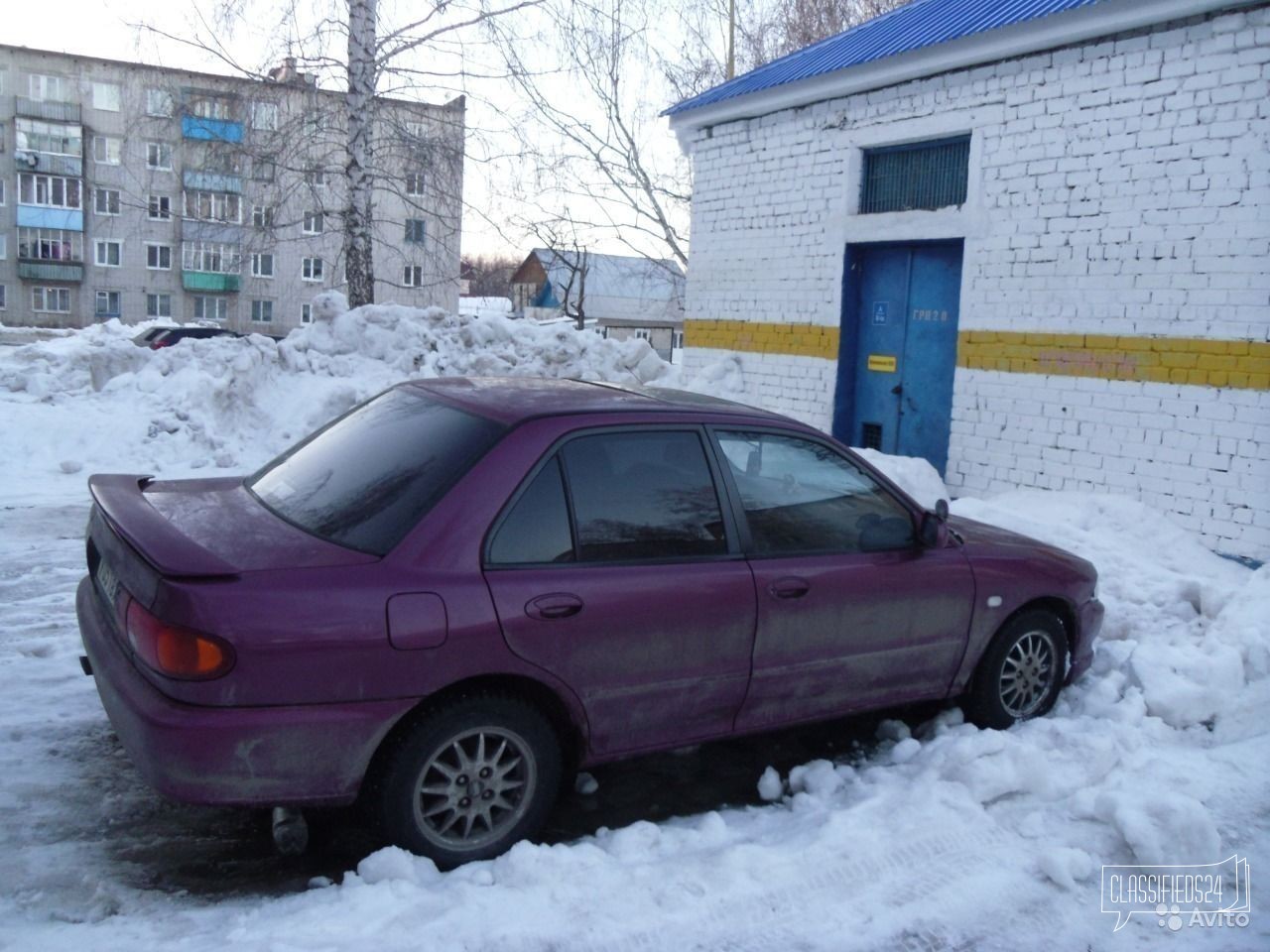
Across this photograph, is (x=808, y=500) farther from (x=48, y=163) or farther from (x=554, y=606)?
(x=48, y=163)

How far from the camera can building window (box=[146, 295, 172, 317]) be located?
171ft

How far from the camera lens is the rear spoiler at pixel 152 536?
306 centimetres

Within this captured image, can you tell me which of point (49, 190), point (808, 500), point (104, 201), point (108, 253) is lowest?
point (808, 500)

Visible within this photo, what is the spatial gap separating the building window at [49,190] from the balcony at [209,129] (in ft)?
133

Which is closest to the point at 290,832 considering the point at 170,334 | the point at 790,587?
the point at 790,587

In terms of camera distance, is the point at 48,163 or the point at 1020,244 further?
the point at 48,163

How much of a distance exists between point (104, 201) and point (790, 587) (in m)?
55.8

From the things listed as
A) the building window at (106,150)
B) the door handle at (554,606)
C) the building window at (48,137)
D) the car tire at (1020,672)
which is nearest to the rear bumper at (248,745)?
the door handle at (554,606)

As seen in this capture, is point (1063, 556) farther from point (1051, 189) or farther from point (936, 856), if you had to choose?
point (1051, 189)

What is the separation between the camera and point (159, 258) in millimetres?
51844

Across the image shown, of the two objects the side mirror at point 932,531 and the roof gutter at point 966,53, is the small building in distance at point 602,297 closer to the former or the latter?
the roof gutter at point 966,53

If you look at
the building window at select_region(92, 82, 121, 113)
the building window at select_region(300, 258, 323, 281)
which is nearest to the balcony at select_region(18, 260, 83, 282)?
the building window at select_region(92, 82, 121, 113)

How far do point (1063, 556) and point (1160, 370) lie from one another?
372 centimetres

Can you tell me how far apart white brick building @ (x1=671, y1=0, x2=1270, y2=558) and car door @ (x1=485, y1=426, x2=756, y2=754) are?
531 cm
